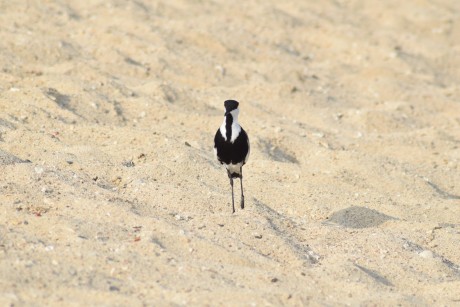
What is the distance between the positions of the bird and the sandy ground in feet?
0.83

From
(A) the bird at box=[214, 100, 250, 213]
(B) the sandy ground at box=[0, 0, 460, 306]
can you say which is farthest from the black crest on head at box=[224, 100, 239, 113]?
(B) the sandy ground at box=[0, 0, 460, 306]

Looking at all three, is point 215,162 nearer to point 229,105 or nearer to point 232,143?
point 232,143

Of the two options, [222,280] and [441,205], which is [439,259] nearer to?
[441,205]

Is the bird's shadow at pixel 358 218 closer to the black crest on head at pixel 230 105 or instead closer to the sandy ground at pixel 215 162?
the sandy ground at pixel 215 162

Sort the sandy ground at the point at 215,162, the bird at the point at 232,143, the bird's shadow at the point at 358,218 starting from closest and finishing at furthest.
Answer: the sandy ground at the point at 215,162
the bird at the point at 232,143
the bird's shadow at the point at 358,218

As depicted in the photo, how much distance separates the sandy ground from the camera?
4.50m

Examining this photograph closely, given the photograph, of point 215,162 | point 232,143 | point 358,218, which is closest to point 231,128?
point 232,143

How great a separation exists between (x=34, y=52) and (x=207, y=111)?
5.67ft

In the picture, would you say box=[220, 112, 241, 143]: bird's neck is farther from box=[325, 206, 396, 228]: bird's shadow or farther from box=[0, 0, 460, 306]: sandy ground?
box=[325, 206, 396, 228]: bird's shadow

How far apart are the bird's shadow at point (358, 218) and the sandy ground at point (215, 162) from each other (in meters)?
0.02

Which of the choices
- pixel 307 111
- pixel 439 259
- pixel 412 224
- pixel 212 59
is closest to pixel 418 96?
pixel 307 111

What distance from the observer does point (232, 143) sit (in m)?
5.78

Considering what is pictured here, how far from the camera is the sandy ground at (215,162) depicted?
4.50 m

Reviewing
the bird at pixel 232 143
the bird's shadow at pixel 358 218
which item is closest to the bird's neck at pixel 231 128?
the bird at pixel 232 143
